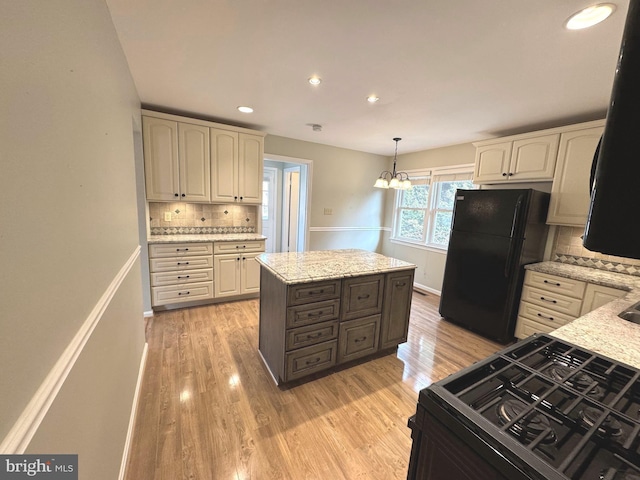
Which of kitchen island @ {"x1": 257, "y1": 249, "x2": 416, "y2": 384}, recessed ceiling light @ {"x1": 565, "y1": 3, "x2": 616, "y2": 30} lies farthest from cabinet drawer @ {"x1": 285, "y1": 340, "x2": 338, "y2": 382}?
recessed ceiling light @ {"x1": 565, "y1": 3, "x2": 616, "y2": 30}

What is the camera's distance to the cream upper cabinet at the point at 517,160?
2.77 metres

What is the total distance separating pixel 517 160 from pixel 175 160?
4.01 metres

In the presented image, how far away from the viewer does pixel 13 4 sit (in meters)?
0.52

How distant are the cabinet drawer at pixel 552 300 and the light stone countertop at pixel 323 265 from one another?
143 centimetres

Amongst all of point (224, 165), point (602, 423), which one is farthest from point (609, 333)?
point (224, 165)

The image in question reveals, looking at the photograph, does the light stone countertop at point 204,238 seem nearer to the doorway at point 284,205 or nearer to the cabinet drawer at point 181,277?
the cabinet drawer at point 181,277

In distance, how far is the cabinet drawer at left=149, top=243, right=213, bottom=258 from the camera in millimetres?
3006

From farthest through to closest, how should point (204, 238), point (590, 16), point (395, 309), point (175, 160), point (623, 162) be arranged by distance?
point (204, 238) → point (175, 160) → point (395, 309) → point (590, 16) → point (623, 162)

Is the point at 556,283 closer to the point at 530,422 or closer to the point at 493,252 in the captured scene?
the point at 493,252

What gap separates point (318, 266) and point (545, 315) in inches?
95.3

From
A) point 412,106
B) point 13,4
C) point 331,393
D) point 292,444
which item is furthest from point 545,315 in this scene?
point 13,4

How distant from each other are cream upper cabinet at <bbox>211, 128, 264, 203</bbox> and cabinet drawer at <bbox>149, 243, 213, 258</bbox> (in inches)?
25.4

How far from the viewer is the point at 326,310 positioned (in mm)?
2035

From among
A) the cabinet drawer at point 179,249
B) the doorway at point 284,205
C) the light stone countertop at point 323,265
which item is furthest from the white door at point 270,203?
the light stone countertop at point 323,265
